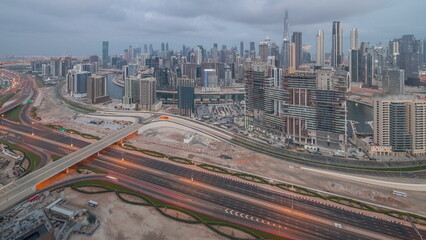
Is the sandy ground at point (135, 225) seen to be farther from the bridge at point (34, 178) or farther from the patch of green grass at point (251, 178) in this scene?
the patch of green grass at point (251, 178)

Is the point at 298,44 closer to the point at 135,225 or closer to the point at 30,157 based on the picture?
the point at 30,157

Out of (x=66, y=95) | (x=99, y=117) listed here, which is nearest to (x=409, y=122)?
(x=99, y=117)

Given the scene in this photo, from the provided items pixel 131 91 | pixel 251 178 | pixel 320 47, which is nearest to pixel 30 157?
pixel 251 178

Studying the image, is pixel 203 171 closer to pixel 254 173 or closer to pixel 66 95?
pixel 254 173

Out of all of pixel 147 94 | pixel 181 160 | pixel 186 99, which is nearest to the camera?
pixel 181 160

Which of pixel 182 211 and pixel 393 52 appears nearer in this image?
pixel 182 211
